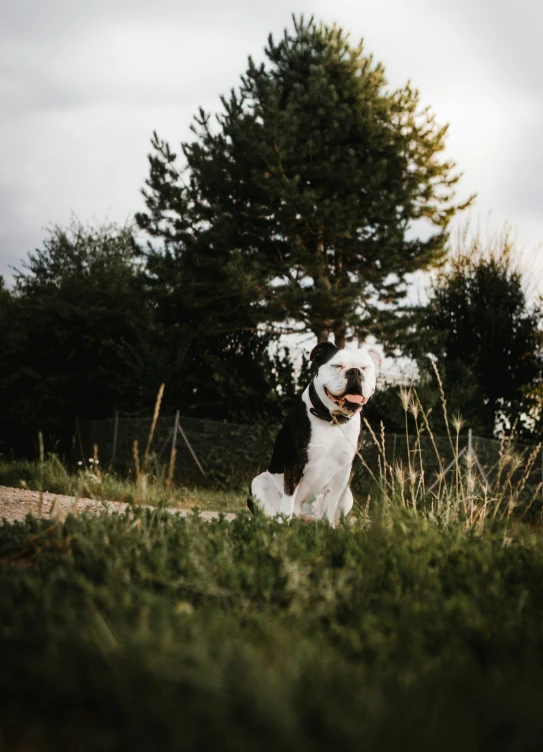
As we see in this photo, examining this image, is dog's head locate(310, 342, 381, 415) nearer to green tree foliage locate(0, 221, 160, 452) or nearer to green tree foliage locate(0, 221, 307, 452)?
green tree foliage locate(0, 221, 307, 452)

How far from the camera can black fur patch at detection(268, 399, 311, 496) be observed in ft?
16.9

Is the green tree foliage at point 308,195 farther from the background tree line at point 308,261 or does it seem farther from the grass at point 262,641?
the grass at point 262,641

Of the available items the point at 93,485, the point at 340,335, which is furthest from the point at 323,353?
the point at 340,335

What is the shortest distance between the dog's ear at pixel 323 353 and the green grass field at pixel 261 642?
75.5 inches

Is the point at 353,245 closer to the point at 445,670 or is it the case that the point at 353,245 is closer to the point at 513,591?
the point at 513,591

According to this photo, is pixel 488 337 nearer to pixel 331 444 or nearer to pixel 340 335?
pixel 340 335

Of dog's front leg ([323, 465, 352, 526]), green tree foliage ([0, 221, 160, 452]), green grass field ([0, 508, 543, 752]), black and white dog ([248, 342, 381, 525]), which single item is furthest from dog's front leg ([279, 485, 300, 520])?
green tree foliage ([0, 221, 160, 452])

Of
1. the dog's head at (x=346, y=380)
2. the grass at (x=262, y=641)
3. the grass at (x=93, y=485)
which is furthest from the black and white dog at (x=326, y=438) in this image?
the grass at (x=93, y=485)

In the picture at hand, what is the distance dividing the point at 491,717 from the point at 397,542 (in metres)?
2.07

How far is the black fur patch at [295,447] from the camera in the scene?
514 cm

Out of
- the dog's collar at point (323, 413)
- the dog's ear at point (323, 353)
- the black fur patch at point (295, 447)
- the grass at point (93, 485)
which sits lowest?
the grass at point (93, 485)

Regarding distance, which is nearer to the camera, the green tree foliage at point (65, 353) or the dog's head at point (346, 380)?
the dog's head at point (346, 380)

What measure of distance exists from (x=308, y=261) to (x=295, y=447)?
9278 millimetres

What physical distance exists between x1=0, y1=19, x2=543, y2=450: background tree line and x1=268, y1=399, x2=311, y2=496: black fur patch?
7909mm
